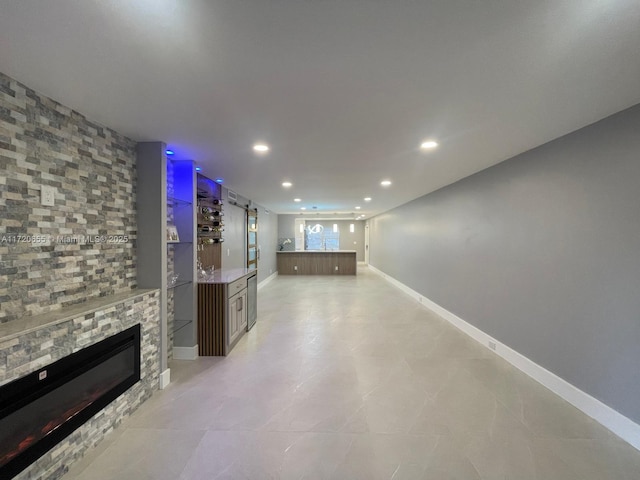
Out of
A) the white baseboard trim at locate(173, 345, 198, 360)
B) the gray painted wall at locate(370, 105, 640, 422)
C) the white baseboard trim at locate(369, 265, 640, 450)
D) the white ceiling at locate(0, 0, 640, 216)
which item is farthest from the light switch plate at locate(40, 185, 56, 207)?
the white baseboard trim at locate(369, 265, 640, 450)

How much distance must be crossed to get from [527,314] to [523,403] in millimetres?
973

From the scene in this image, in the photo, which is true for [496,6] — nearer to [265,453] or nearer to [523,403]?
[265,453]

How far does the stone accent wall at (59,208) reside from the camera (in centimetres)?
154

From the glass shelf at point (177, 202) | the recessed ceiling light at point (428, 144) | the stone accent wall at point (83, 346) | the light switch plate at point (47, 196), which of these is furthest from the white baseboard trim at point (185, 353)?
the recessed ceiling light at point (428, 144)

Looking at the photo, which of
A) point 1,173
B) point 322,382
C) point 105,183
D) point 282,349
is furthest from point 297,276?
point 1,173

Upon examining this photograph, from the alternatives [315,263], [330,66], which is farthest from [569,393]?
[315,263]

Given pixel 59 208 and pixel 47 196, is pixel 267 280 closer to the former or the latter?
pixel 59 208

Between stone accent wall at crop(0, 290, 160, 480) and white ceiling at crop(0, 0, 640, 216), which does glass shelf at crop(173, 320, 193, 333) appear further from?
white ceiling at crop(0, 0, 640, 216)

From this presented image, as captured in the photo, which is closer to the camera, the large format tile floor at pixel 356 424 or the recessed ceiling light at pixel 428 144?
the large format tile floor at pixel 356 424

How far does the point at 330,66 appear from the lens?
1.39 meters

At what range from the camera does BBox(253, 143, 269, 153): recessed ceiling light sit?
2.60 metres

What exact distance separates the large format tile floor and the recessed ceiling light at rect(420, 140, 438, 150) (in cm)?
248

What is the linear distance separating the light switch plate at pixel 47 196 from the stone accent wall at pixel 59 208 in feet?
0.07

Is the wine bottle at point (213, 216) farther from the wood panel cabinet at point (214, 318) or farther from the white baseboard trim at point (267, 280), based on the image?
the white baseboard trim at point (267, 280)
